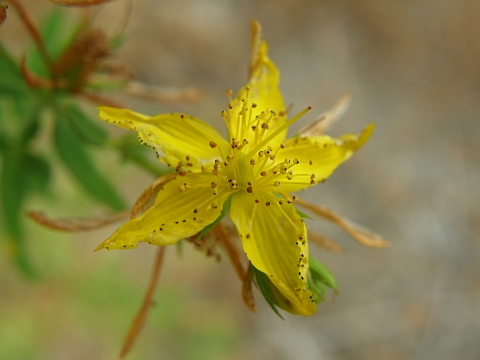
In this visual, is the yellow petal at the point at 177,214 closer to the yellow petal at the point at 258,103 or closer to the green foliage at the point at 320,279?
the yellow petal at the point at 258,103

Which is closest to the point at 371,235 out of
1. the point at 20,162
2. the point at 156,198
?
the point at 156,198

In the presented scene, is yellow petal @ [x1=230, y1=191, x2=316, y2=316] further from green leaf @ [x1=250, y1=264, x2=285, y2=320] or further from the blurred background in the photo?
the blurred background

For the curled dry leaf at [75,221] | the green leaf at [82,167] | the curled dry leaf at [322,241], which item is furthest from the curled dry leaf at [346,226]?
the green leaf at [82,167]

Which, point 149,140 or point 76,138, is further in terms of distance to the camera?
point 76,138

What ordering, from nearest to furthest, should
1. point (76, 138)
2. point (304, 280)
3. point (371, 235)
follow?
point (304, 280)
point (371, 235)
point (76, 138)

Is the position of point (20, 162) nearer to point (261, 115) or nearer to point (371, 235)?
point (261, 115)
